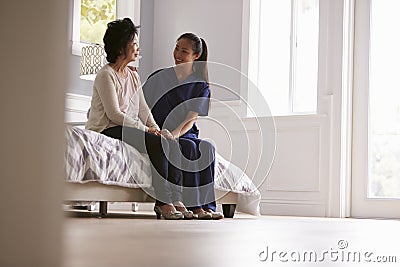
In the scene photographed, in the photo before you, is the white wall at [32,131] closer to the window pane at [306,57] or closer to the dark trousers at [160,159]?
the dark trousers at [160,159]

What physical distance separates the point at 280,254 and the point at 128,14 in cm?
478

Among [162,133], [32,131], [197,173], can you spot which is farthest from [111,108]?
[32,131]

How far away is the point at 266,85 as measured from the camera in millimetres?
5281

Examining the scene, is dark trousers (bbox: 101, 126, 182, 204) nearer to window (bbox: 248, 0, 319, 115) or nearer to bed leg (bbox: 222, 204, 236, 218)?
bed leg (bbox: 222, 204, 236, 218)

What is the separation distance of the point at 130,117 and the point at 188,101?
33 centimetres

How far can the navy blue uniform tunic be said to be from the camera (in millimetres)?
3480

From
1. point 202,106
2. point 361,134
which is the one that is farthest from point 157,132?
point 361,134

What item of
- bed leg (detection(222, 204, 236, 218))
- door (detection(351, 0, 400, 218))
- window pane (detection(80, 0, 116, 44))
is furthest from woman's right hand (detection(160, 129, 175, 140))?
window pane (detection(80, 0, 116, 44))

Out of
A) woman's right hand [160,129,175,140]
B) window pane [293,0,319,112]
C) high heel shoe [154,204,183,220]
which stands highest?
window pane [293,0,319,112]

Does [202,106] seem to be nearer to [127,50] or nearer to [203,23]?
[127,50]

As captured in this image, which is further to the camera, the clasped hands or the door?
the door

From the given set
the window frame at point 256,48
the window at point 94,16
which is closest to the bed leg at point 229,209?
the window frame at point 256,48

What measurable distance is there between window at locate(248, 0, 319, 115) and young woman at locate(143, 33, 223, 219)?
165 centimetres

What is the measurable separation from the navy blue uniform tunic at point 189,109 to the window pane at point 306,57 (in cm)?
166
